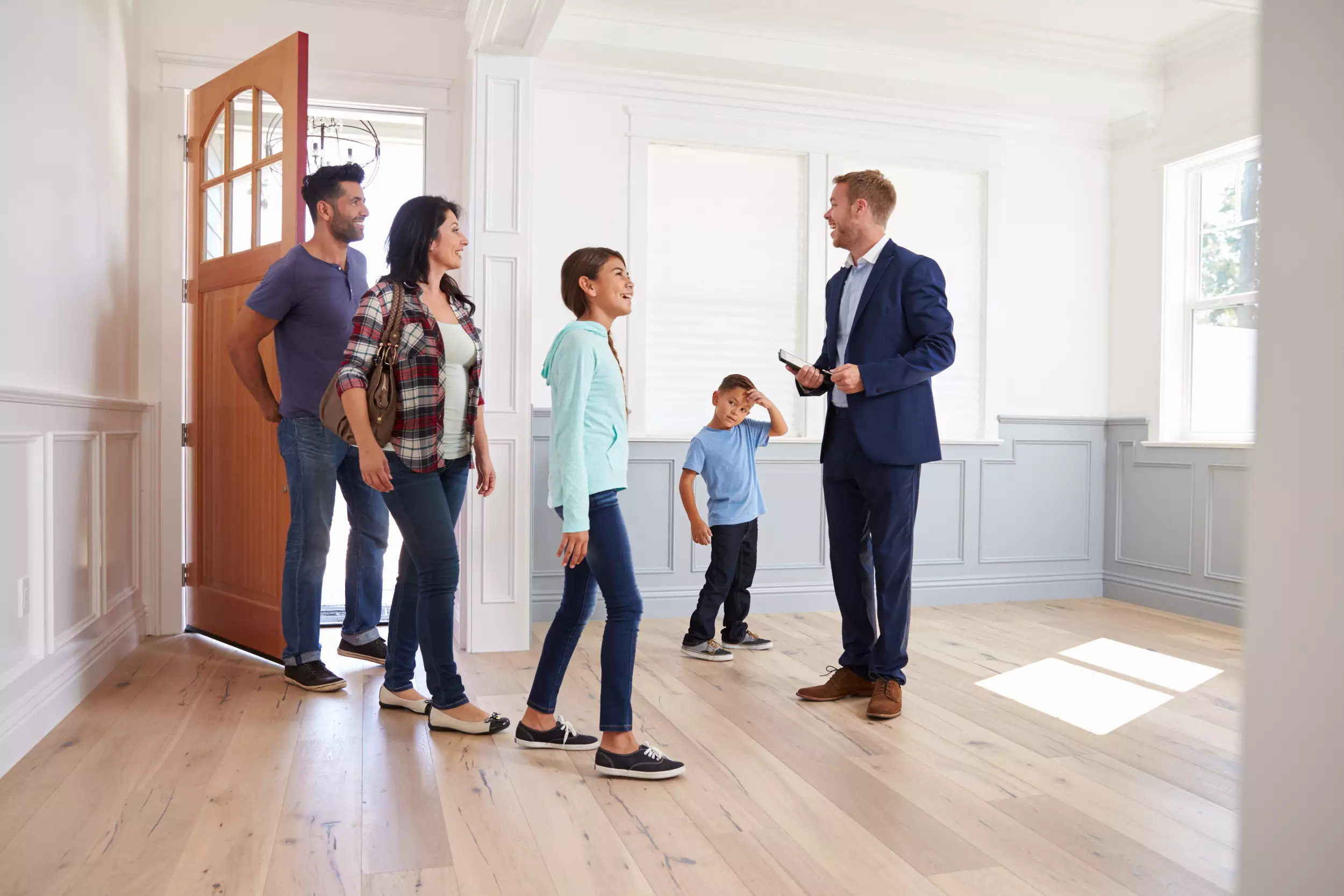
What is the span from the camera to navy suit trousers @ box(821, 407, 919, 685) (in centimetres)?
272

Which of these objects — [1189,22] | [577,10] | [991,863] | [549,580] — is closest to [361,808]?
[991,863]

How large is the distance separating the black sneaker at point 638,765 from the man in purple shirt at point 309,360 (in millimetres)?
1144

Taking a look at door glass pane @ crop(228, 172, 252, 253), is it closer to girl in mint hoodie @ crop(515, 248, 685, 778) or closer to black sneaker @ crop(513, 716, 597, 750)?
girl in mint hoodie @ crop(515, 248, 685, 778)

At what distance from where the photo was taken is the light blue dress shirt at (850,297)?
2.83m

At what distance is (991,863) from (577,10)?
3.55 metres

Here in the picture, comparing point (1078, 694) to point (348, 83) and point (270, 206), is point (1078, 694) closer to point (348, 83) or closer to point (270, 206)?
point (270, 206)

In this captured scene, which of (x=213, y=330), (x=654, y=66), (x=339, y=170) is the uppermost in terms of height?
(x=654, y=66)

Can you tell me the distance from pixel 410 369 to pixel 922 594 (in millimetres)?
3219

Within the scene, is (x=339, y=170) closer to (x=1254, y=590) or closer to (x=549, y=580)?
(x=549, y=580)

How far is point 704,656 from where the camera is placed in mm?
3426

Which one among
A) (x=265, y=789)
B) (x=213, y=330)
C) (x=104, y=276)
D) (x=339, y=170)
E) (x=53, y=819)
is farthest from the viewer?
(x=213, y=330)

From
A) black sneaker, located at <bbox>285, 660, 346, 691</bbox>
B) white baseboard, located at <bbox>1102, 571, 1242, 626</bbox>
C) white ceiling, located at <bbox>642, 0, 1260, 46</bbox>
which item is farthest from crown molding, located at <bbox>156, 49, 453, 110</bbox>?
white baseboard, located at <bbox>1102, 571, 1242, 626</bbox>

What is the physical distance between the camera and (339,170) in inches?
115

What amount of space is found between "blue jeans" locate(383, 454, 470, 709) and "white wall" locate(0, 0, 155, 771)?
96 centimetres
